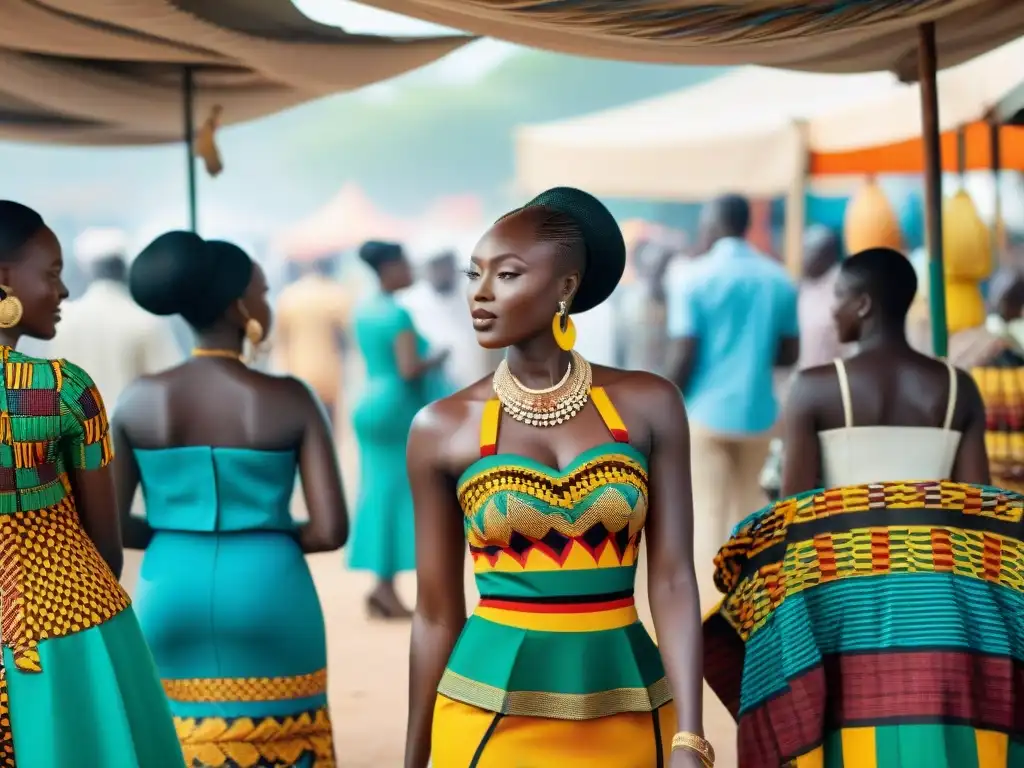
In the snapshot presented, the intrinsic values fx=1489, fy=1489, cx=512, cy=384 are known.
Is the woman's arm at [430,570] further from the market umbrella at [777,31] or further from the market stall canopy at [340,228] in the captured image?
the market stall canopy at [340,228]

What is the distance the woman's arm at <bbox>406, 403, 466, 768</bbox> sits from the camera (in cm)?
284

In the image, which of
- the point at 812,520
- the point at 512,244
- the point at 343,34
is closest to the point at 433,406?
the point at 512,244

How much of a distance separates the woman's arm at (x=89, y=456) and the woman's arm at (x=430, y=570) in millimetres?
794

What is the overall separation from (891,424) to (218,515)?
1.88 m

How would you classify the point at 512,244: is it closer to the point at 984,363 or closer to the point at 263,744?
the point at 263,744

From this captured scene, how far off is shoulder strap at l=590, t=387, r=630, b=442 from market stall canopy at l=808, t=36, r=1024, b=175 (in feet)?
13.6

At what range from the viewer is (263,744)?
4.13 m

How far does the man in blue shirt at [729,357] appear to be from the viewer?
8.14 metres

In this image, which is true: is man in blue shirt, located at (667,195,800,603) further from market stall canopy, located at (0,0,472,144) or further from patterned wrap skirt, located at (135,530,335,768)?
patterned wrap skirt, located at (135,530,335,768)

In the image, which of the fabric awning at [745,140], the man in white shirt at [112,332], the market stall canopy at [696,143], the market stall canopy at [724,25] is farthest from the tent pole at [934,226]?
the man in white shirt at [112,332]

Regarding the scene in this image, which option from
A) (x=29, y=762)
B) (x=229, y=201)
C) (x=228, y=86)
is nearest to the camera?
(x=29, y=762)

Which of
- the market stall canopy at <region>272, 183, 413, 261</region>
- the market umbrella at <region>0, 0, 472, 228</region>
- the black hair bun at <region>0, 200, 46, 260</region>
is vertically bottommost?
the black hair bun at <region>0, 200, 46, 260</region>

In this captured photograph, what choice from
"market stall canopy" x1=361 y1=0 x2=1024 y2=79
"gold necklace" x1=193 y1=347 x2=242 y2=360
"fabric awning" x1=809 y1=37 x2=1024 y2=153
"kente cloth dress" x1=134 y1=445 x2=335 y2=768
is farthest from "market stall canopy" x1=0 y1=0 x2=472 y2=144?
"fabric awning" x1=809 y1=37 x2=1024 y2=153

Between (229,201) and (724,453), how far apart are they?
67.5 ft
